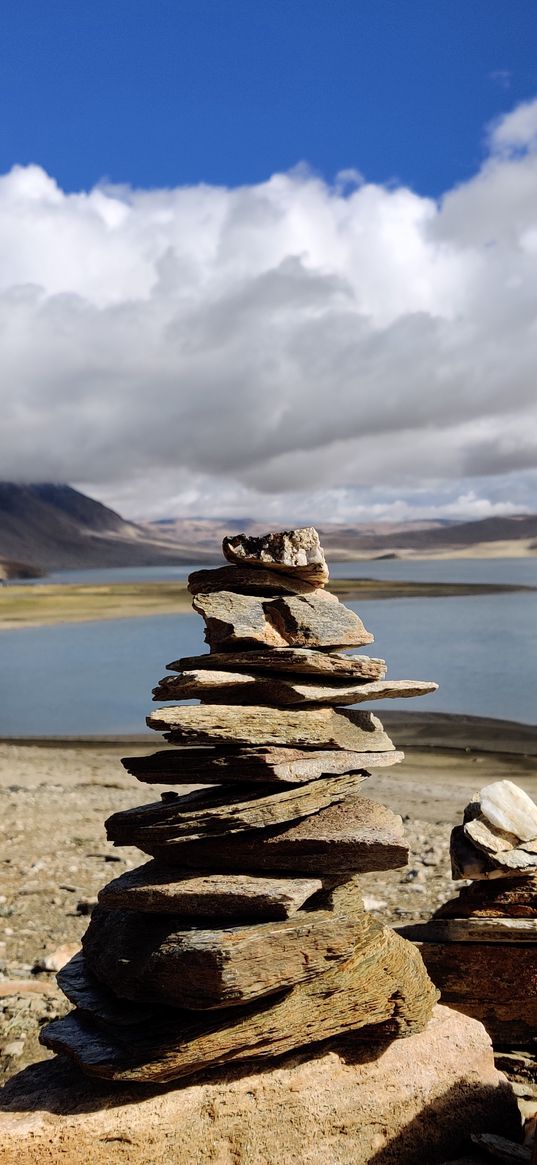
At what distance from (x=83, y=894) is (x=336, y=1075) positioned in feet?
23.7

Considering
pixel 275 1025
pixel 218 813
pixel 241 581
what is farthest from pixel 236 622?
pixel 275 1025

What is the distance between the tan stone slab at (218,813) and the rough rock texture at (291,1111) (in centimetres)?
186

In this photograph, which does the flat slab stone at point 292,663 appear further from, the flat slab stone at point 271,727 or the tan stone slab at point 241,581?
the tan stone slab at point 241,581

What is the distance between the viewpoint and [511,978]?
29.6 feet

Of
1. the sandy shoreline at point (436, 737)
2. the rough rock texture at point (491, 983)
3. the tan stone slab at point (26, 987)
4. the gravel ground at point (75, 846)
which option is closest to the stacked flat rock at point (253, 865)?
the rough rock texture at point (491, 983)

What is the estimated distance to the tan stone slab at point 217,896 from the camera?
7.35m

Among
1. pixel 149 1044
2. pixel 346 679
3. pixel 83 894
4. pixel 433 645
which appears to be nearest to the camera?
pixel 149 1044

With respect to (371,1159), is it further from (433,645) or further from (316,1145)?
(433,645)

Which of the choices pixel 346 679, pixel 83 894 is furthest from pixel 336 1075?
pixel 83 894

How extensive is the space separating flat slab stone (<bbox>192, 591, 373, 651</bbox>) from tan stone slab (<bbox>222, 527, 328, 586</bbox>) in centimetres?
30

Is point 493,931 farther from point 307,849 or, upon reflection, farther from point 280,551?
point 280,551

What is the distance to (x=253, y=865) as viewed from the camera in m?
7.75

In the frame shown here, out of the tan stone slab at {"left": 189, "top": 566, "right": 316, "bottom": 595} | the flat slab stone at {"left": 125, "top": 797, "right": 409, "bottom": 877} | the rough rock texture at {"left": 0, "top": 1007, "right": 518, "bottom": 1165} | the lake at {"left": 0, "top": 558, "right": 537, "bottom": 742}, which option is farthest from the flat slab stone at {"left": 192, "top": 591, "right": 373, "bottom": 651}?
the lake at {"left": 0, "top": 558, "right": 537, "bottom": 742}

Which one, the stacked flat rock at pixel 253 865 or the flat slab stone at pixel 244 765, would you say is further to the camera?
the flat slab stone at pixel 244 765
